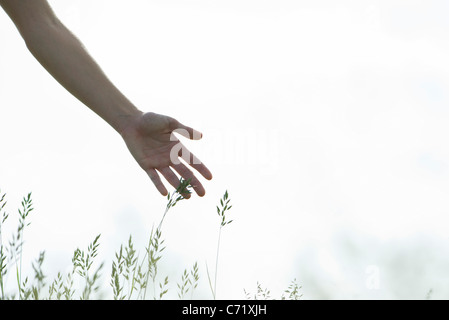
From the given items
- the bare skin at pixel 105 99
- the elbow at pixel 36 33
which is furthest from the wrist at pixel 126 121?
the elbow at pixel 36 33

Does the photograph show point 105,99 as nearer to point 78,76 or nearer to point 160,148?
point 78,76

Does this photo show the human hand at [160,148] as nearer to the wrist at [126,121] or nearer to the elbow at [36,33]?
the wrist at [126,121]

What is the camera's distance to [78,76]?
4.50m

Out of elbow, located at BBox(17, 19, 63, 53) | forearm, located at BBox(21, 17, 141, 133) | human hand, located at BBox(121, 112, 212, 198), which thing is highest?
elbow, located at BBox(17, 19, 63, 53)

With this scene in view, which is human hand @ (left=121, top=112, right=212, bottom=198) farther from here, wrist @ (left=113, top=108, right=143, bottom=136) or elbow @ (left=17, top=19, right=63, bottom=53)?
Result: elbow @ (left=17, top=19, right=63, bottom=53)

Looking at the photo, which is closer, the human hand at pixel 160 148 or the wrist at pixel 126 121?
the human hand at pixel 160 148

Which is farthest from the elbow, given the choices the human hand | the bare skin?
the human hand

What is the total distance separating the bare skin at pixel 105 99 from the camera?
446 cm

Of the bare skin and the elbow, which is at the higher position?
the elbow

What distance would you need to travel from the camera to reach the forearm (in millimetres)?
4484
